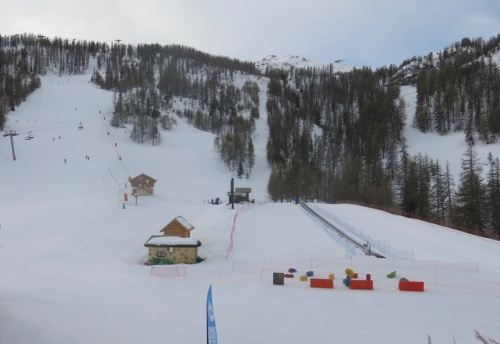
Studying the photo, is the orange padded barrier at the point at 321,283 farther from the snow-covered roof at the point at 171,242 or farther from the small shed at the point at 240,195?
the small shed at the point at 240,195

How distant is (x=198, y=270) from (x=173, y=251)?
4169 mm

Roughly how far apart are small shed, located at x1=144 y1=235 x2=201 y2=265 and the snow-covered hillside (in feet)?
3.75

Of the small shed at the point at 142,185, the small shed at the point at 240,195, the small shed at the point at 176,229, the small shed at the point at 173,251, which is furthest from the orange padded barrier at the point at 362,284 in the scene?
the small shed at the point at 142,185

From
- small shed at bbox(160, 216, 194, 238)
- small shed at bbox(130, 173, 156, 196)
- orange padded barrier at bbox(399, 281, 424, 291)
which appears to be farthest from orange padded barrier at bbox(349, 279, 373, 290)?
small shed at bbox(130, 173, 156, 196)

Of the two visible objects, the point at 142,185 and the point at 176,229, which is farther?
the point at 142,185

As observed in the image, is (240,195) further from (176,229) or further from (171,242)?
(171,242)

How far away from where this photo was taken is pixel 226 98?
14412 cm

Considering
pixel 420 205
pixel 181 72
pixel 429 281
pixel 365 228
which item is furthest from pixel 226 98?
pixel 429 281

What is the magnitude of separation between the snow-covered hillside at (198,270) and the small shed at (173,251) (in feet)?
3.75

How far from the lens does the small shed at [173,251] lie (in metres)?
30.6

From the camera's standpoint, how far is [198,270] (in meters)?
27.5

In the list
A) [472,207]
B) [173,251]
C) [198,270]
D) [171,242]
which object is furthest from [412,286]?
[472,207]

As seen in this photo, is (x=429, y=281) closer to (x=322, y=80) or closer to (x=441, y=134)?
(x=441, y=134)

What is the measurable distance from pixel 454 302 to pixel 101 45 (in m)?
192
